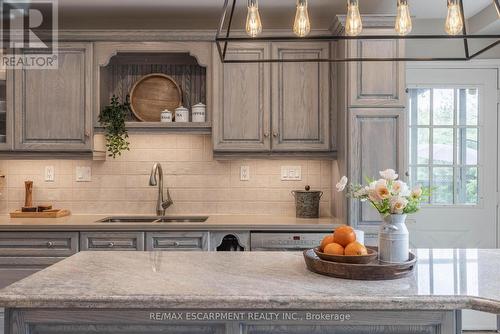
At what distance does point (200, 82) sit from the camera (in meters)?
4.05

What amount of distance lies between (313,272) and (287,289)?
276mm

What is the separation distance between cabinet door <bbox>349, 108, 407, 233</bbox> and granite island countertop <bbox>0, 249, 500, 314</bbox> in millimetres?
1306

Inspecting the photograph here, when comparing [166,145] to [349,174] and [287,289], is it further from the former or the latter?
[287,289]

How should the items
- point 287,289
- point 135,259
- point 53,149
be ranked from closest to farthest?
1. point 287,289
2. point 135,259
3. point 53,149

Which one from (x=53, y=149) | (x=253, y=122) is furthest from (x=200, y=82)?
(x=53, y=149)

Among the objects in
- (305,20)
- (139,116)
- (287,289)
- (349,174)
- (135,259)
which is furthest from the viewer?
(139,116)

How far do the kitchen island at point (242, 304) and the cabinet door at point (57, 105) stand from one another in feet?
6.79

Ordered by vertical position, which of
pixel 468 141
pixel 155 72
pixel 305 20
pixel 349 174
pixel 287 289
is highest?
pixel 155 72

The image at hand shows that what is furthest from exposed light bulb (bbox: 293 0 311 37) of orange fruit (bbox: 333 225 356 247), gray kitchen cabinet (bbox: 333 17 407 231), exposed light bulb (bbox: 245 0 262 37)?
gray kitchen cabinet (bbox: 333 17 407 231)

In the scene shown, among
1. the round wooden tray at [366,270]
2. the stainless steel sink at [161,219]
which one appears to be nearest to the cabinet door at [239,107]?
the stainless steel sink at [161,219]

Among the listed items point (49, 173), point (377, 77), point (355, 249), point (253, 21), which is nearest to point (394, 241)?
point (355, 249)

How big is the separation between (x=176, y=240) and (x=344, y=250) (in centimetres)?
178

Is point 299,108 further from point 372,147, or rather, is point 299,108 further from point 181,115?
point 181,115

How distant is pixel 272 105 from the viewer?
368 centimetres
